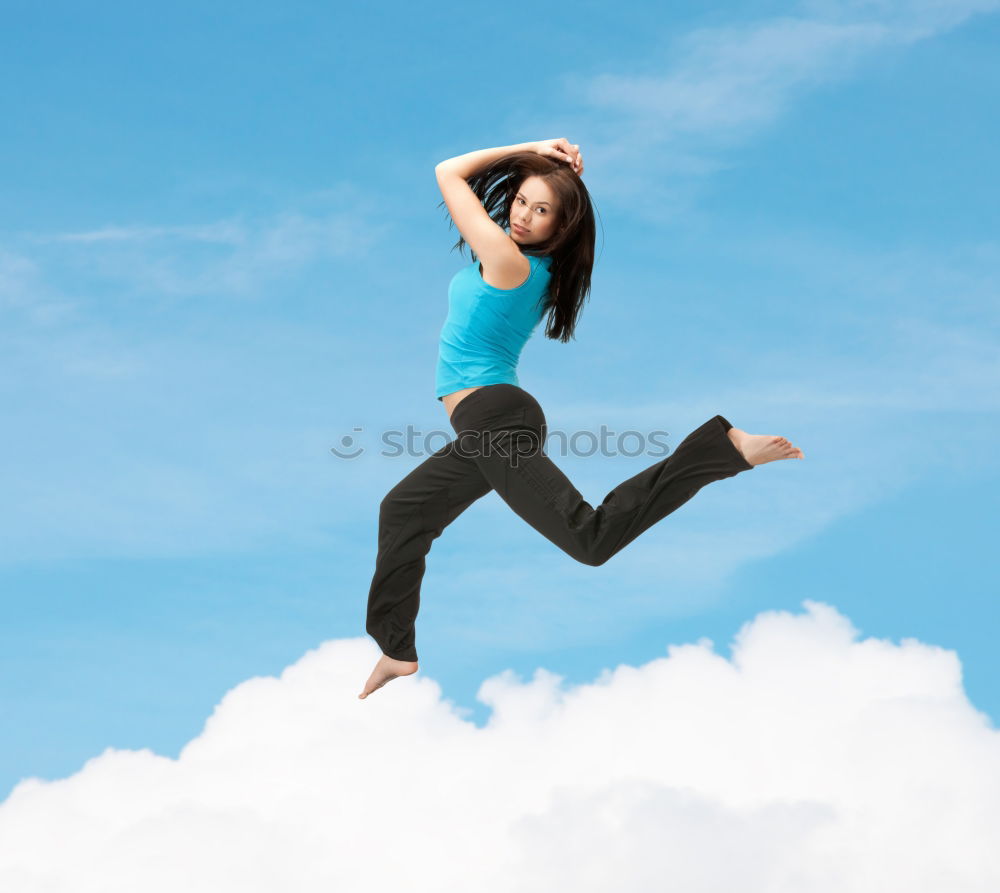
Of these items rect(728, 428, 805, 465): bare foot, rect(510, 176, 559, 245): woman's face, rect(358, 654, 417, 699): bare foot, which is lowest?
rect(358, 654, 417, 699): bare foot

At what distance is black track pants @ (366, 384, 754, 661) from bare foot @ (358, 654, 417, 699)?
4cm

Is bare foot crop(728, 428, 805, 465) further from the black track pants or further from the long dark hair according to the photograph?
the long dark hair

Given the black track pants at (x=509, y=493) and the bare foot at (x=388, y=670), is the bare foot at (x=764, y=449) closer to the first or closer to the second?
the black track pants at (x=509, y=493)

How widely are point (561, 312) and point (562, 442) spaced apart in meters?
0.61

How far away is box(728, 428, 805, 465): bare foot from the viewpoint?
4.36 meters

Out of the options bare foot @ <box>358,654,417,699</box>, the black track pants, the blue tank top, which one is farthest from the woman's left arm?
bare foot @ <box>358,654,417,699</box>

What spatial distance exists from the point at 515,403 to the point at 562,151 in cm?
108

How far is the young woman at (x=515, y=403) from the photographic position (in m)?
4.50

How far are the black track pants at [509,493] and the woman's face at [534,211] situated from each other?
25.1 inches

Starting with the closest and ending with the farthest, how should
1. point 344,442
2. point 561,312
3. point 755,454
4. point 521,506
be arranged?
point 755,454 → point 521,506 → point 561,312 → point 344,442

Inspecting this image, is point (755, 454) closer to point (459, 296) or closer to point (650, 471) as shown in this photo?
point (650, 471)

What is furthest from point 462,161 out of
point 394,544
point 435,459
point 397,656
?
point 397,656

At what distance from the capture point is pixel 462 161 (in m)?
4.80

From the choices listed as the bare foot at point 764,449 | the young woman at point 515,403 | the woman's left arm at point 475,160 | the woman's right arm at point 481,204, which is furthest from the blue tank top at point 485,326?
the bare foot at point 764,449
